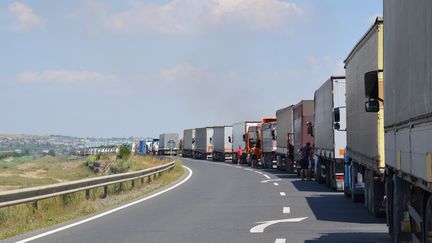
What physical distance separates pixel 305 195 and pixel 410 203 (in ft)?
48.6

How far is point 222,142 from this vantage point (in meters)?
73.4

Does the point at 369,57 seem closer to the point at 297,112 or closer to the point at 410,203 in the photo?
the point at 410,203

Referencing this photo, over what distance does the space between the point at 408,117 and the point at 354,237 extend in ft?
17.1

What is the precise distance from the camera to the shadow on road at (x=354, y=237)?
12320mm

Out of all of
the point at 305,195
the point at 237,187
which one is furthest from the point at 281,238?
the point at 237,187

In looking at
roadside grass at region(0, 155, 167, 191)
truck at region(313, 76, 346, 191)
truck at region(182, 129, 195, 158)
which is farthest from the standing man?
truck at region(182, 129, 195, 158)

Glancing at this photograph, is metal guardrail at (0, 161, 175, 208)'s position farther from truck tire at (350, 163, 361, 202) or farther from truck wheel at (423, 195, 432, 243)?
truck wheel at (423, 195, 432, 243)

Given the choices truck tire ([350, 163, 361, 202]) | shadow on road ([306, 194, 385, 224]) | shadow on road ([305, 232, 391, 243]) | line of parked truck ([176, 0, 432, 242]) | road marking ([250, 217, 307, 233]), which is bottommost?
shadow on road ([305, 232, 391, 243])

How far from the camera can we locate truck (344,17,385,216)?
14.7 metres

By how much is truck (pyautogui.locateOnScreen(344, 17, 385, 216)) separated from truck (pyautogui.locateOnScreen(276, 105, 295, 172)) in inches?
775

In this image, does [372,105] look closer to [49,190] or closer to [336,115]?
[49,190]

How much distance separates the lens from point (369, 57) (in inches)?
609

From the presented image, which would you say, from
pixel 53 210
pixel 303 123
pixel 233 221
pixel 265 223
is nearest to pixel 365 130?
pixel 265 223

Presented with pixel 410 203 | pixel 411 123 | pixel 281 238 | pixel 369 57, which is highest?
pixel 369 57
